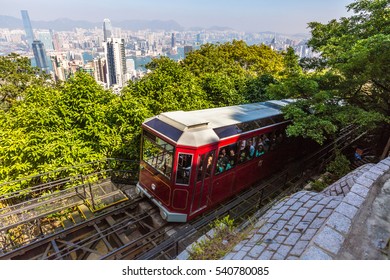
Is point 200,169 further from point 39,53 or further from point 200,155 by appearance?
point 39,53

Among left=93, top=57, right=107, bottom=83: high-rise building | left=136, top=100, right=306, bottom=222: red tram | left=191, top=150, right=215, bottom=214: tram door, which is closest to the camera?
left=136, top=100, right=306, bottom=222: red tram

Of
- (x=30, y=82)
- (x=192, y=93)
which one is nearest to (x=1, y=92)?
(x=30, y=82)

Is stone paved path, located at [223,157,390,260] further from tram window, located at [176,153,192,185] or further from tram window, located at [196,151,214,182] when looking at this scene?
tram window, located at [176,153,192,185]

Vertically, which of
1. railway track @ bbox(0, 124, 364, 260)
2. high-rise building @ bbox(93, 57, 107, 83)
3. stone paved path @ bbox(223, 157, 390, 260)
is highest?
stone paved path @ bbox(223, 157, 390, 260)

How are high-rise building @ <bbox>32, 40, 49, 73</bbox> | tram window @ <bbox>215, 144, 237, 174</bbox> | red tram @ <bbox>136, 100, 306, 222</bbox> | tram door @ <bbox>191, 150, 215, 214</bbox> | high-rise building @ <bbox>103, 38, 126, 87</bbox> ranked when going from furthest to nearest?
high-rise building @ <bbox>32, 40, 49, 73</bbox> < high-rise building @ <bbox>103, 38, 126, 87</bbox> < tram window @ <bbox>215, 144, 237, 174</bbox> < tram door @ <bbox>191, 150, 215, 214</bbox> < red tram @ <bbox>136, 100, 306, 222</bbox>

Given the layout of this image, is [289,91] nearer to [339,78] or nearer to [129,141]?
[339,78]

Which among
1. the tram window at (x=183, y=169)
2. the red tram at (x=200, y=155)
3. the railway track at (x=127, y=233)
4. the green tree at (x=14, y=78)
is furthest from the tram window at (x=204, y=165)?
the green tree at (x=14, y=78)

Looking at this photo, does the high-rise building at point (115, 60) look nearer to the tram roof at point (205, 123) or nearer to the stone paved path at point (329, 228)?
the tram roof at point (205, 123)

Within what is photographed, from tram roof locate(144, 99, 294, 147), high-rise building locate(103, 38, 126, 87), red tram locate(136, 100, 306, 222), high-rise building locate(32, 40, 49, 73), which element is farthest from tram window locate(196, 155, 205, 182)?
high-rise building locate(32, 40, 49, 73)
